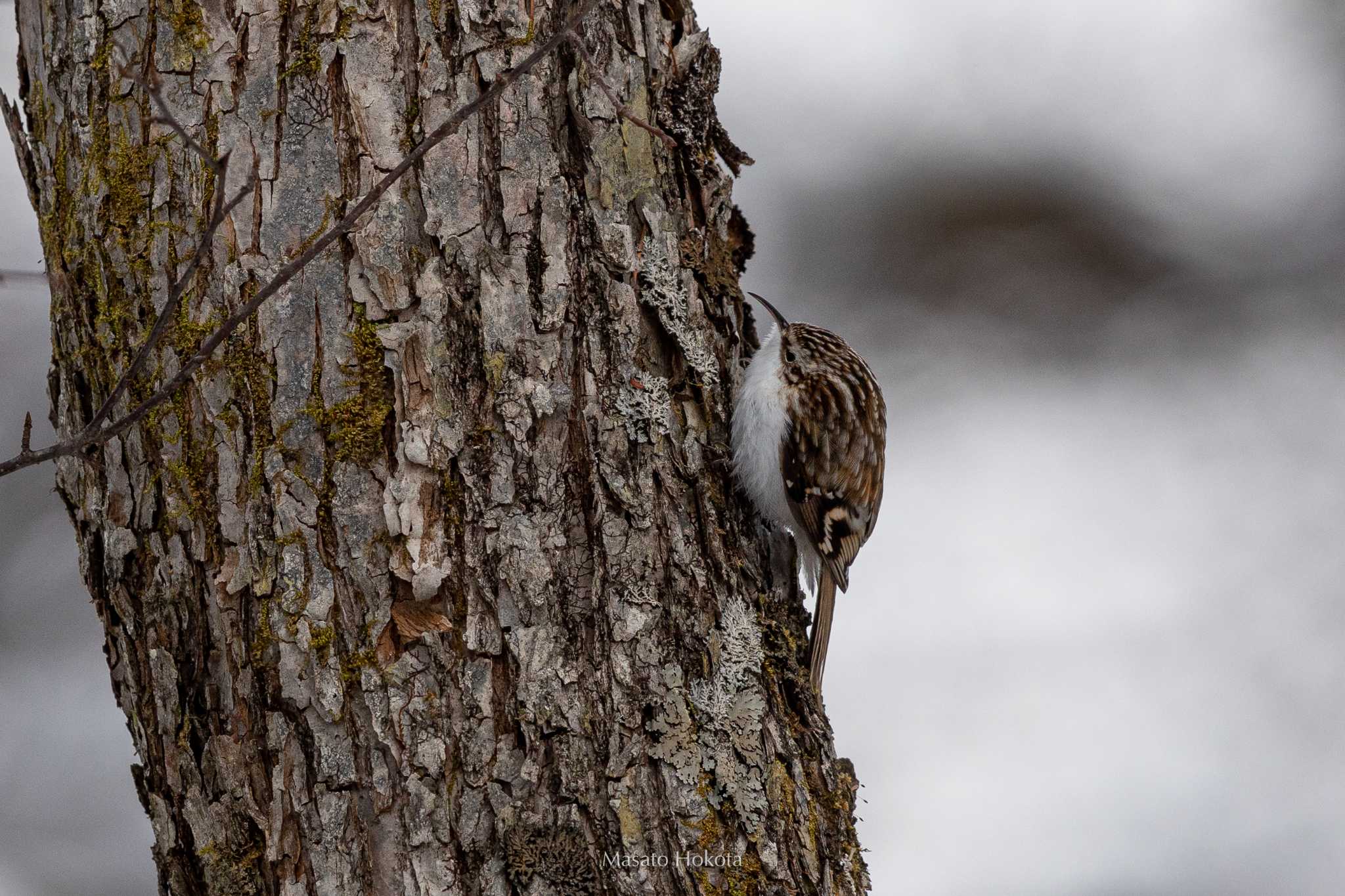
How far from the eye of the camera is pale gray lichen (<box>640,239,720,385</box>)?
5.88 feet

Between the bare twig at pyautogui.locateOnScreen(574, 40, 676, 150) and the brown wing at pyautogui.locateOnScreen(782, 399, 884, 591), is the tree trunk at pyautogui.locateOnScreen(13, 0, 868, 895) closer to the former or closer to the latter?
the bare twig at pyautogui.locateOnScreen(574, 40, 676, 150)

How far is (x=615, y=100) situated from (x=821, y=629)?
108 cm

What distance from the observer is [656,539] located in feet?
5.65

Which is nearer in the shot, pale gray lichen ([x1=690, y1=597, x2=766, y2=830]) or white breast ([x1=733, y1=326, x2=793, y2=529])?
pale gray lichen ([x1=690, y1=597, x2=766, y2=830])

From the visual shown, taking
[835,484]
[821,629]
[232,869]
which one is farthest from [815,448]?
[232,869]

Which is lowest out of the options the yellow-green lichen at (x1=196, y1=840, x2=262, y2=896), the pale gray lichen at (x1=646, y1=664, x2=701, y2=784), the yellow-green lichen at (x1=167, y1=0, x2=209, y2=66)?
the yellow-green lichen at (x1=196, y1=840, x2=262, y2=896)

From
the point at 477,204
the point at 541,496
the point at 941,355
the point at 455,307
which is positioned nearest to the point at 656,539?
the point at 541,496

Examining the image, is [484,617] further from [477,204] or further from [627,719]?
[477,204]

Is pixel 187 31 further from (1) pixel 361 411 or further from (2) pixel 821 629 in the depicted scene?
(2) pixel 821 629

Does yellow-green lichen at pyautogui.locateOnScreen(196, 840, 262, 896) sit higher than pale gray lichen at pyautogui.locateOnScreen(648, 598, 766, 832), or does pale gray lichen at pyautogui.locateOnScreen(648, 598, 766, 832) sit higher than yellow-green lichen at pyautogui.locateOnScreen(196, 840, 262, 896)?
pale gray lichen at pyautogui.locateOnScreen(648, 598, 766, 832)

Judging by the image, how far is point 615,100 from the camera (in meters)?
1.65

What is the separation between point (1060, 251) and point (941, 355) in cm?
60

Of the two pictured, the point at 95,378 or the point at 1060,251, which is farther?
the point at 1060,251

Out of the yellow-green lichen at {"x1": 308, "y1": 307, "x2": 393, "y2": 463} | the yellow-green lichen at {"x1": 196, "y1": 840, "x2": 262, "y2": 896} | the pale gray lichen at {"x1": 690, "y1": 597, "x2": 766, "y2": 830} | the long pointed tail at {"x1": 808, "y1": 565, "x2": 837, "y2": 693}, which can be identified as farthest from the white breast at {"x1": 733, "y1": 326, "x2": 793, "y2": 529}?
the yellow-green lichen at {"x1": 196, "y1": 840, "x2": 262, "y2": 896}
